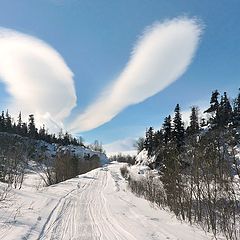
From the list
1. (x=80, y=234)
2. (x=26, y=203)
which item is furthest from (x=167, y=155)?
(x=80, y=234)

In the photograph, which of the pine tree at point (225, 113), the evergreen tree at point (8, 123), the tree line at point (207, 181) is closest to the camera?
the tree line at point (207, 181)

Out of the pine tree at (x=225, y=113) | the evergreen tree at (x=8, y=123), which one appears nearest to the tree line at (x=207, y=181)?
the pine tree at (x=225, y=113)

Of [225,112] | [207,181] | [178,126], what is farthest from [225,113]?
[207,181]

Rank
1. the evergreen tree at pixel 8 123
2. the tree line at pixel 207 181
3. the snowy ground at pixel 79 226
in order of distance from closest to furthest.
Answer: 1. the snowy ground at pixel 79 226
2. the tree line at pixel 207 181
3. the evergreen tree at pixel 8 123

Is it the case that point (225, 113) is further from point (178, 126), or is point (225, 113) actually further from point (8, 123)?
point (8, 123)

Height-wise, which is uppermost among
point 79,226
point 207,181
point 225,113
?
point 225,113

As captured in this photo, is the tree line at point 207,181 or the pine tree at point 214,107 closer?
the tree line at point 207,181

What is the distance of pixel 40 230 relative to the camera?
39.8 feet

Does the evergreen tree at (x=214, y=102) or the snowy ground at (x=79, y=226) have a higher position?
the evergreen tree at (x=214, y=102)

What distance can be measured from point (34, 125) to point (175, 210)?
516ft

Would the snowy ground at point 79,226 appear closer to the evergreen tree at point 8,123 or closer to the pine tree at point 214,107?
the pine tree at point 214,107

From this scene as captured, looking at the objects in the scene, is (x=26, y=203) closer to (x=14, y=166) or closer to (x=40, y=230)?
(x=40, y=230)

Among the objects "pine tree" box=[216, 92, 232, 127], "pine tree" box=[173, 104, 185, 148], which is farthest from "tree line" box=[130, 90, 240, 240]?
"pine tree" box=[216, 92, 232, 127]

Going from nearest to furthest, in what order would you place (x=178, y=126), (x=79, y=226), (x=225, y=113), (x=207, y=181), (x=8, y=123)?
1. (x=79, y=226)
2. (x=207, y=181)
3. (x=178, y=126)
4. (x=225, y=113)
5. (x=8, y=123)
